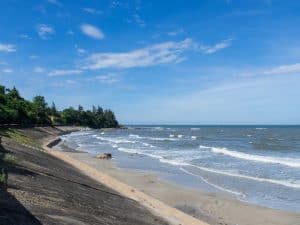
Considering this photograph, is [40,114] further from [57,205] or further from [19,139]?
[57,205]

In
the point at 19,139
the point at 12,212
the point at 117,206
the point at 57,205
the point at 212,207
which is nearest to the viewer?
the point at 12,212

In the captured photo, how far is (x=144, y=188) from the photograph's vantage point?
22922 millimetres

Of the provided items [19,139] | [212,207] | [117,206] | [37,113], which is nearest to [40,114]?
[37,113]

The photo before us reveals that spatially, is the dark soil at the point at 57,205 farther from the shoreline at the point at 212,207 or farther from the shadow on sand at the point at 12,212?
the shoreline at the point at 212,207

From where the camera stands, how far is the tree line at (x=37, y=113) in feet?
265

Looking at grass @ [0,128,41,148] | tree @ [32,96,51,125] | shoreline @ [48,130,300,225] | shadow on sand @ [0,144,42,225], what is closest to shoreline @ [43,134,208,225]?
shoreline @ [48,130,300,225]

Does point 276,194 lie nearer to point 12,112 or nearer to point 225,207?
point 225,207

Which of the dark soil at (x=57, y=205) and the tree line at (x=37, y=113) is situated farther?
the tree line at (x=37, y=113)

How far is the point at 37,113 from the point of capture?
11162 cm

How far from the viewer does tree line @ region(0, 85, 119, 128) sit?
8062 centimetres

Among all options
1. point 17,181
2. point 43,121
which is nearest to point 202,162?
point 17,181

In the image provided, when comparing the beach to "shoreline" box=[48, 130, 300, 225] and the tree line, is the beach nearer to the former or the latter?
"shoreline" box=[48, 130, 300, 225]

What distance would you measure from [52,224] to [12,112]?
71.9 m

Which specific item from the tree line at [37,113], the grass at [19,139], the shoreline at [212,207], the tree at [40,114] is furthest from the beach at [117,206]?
the tree at [40,114]
